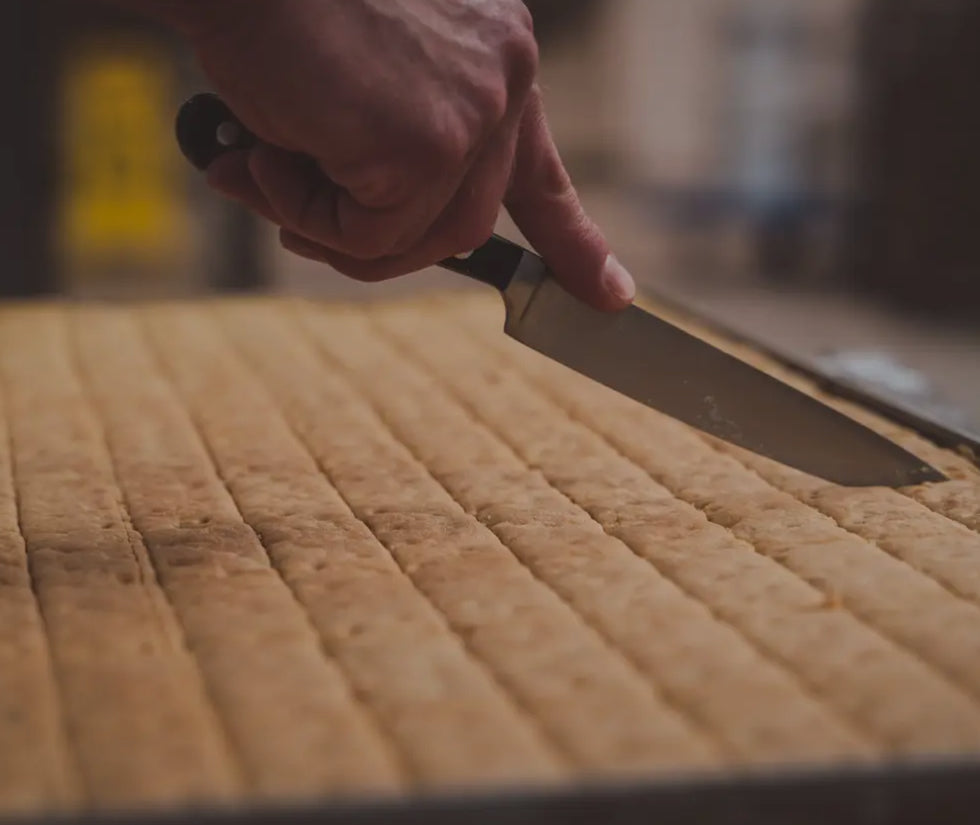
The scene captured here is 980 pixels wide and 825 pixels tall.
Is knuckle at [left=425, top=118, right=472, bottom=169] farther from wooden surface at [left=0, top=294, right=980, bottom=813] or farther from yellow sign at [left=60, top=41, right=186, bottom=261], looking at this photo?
yellow sign at [left=60, top=41, right=186, bottom=261]

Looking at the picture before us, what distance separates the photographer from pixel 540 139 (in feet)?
3.26

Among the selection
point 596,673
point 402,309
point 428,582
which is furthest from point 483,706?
point 402,309

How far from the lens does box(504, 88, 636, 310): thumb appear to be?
1.00 metres

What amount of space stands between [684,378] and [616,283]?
9 cm

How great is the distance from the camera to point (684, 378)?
108cm

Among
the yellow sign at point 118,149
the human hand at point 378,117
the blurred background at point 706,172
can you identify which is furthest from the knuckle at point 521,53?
the yellow sign at point 118,149

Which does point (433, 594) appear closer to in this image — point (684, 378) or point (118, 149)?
point (684, 378)

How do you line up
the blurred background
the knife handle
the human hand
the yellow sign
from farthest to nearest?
the yellow sign
the blurred background
the knife handle
the human hand

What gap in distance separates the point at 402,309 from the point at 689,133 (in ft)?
11.3

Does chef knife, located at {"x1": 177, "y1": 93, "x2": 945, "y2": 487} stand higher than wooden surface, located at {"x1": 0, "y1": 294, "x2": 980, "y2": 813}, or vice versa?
chef knife, located at {"x1": 177, "y1": 93, "x2": 945, "y2": 487}

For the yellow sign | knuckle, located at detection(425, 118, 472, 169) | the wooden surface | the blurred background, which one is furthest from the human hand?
the yellow sign

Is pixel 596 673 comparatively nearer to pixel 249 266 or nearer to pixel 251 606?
pixel 251 606

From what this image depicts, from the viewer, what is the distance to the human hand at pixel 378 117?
0.84m

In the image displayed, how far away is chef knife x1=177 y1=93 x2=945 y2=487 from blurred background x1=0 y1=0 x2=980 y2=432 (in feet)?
0.73
